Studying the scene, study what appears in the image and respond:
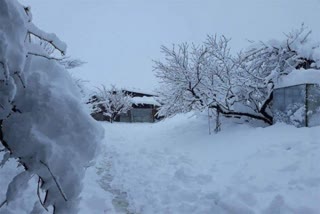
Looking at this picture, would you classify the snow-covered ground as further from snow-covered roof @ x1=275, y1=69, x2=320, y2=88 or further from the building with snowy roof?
snow-covered roof @ x1=275, y1=69, x2=320, y2=88

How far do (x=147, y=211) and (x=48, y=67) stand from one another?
330cm

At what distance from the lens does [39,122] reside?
2641mm

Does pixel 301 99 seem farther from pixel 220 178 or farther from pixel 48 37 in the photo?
pixel 48 37

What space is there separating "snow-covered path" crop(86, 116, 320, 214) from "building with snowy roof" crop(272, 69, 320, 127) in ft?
1.27

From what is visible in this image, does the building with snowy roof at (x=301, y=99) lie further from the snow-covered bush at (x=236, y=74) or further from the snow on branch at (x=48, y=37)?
the snow on branch at (x=48, y=37)

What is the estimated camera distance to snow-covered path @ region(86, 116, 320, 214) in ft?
16.8

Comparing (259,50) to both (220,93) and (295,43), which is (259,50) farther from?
(220,93)

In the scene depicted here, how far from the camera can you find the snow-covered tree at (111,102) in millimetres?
36197

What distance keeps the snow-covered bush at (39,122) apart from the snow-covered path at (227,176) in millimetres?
2901

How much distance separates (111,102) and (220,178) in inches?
1227

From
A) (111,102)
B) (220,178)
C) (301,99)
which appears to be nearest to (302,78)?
(301,99)

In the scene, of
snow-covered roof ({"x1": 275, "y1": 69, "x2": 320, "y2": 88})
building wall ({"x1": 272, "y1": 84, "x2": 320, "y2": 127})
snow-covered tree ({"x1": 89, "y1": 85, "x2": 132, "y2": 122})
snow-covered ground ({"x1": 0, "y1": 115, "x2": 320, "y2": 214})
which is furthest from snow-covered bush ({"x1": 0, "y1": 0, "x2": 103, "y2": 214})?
snow-covered tree ({"x1": 89, "y1": 85, "x2": 132, "y2": 122})

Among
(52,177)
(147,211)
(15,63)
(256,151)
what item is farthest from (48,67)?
(256,151)

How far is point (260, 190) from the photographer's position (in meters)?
5.46
